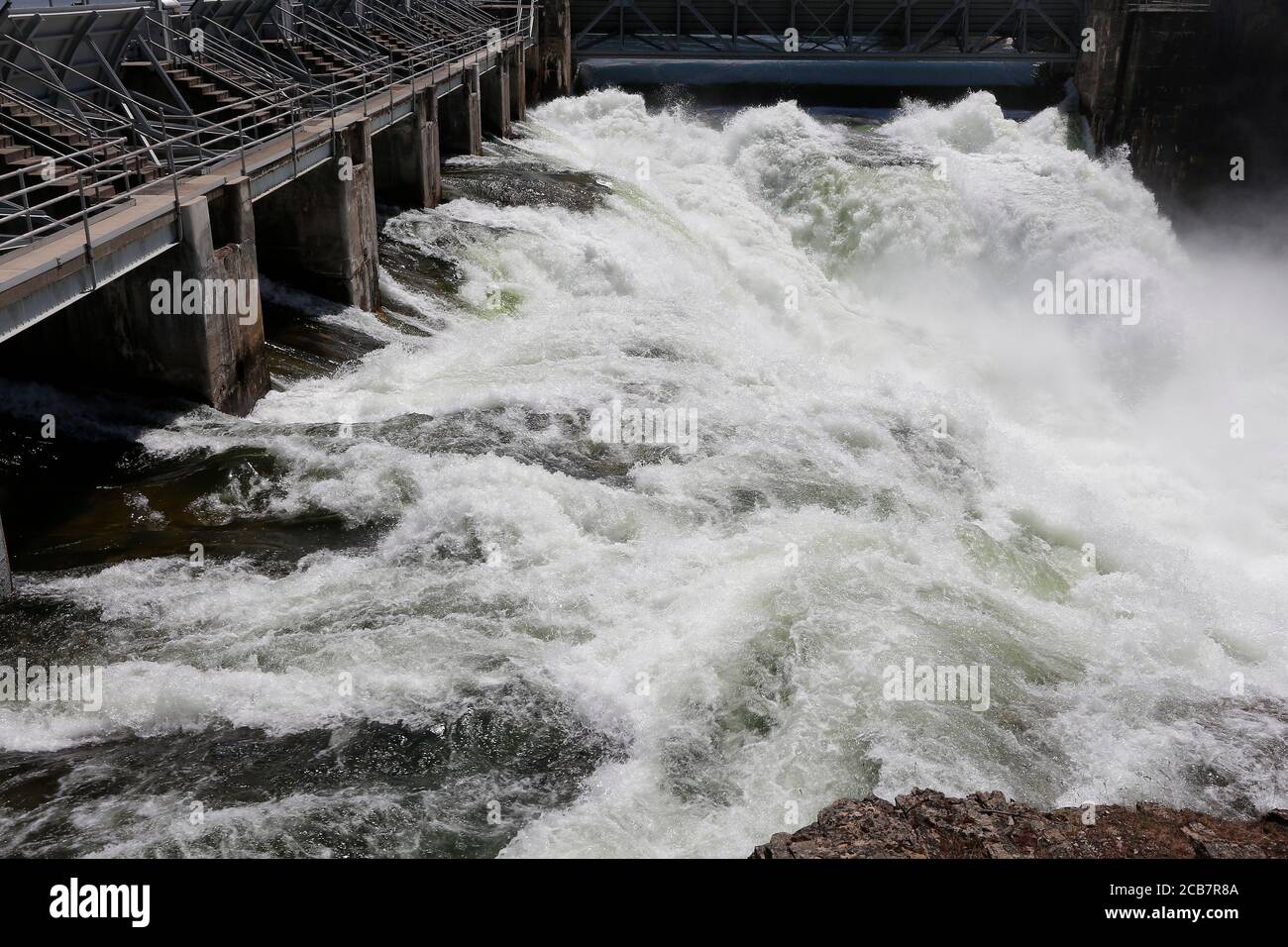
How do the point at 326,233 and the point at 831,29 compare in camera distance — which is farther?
the point at 831,29

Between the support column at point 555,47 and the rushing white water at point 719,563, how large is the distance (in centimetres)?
1740

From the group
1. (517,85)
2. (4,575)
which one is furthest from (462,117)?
(4,575)

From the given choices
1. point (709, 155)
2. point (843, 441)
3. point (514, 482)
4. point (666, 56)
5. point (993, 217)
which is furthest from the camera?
point (666, 56)

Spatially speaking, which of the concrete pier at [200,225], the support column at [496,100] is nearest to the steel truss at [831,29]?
the support column at [496,100]

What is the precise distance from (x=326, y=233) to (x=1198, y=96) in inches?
988

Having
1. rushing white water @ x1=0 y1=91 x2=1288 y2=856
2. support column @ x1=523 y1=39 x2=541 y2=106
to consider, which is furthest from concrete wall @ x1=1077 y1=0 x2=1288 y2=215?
support column @ x1=523 y1=39 x2=541 y2=106

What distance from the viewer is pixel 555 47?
39875 mm

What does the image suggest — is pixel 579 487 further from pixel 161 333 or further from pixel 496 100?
pixel 496 100

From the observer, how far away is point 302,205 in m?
19.3

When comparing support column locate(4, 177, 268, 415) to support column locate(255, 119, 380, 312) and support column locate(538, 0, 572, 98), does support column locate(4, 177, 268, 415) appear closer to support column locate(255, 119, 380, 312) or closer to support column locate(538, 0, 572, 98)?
support column locate(255, 119, 380, 312)

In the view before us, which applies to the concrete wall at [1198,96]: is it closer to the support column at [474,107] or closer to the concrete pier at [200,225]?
the support column at [474,107]

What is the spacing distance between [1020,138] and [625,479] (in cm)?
2486

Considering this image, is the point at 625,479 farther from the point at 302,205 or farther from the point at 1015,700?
the point at 302,205
